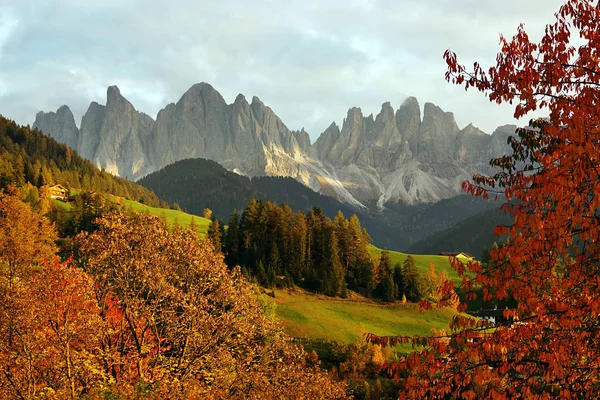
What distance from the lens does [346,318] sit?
75.7m

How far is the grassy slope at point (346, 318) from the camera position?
6719 cm

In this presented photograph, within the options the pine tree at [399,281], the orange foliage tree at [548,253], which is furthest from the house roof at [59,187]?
the orange foliage tree at [548,253]

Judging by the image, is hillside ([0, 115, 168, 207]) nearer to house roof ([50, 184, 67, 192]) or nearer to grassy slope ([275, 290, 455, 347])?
house roof ([50, 184, 67, 192])

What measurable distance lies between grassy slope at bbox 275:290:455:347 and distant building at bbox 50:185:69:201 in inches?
3892

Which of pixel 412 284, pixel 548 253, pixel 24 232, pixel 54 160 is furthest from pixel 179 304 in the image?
pixel 54 160

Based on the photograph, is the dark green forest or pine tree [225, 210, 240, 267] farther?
pine tree [225, 210, 240, 267]

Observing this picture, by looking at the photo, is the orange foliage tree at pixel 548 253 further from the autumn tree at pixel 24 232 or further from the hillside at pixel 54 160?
the hillside at pixel 54 160

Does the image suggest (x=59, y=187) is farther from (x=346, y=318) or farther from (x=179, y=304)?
(x=179, y=304)

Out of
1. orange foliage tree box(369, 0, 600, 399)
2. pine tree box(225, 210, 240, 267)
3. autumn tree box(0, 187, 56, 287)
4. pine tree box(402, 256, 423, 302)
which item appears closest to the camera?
orange foliage tree box(369, 0, 600, 399)

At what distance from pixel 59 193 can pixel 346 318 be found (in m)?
117

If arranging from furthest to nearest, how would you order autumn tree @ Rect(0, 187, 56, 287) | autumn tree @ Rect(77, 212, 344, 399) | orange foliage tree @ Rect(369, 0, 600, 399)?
autumn tree @ Rect(0, 187, 56, 287) → autumn tree @ Rect(77, 212, 344, 399) → orange foliage tree @ Rect(369, 0, 600, 399)

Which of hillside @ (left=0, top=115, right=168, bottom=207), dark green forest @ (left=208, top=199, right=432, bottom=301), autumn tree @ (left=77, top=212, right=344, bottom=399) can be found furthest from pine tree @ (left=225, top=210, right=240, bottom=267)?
hillside @ (left=0, top=115, right=168, bottom=207)

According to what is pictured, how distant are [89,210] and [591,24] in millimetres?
112791

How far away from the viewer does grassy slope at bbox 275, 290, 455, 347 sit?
220 feet
